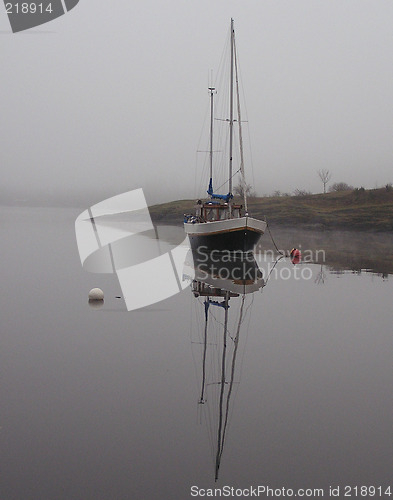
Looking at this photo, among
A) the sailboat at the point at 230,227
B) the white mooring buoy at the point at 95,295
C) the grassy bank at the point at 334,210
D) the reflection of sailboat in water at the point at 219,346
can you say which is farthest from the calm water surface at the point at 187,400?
the grassy bank at the point at 334,210

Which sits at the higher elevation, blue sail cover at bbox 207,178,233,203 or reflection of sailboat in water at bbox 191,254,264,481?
blue sail cover at bbox 207,178,233,203

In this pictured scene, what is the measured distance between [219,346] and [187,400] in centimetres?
401

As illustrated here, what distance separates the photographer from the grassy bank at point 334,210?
296 ft

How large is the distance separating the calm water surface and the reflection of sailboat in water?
5 centimetres

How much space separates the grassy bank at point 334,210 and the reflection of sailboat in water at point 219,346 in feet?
222

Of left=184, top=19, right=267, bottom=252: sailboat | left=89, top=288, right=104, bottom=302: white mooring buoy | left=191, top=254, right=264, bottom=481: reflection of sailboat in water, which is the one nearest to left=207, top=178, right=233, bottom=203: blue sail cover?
Result: left=184, top=19, right=267, bottom=252: sailboat

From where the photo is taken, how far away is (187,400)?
10.0 meters

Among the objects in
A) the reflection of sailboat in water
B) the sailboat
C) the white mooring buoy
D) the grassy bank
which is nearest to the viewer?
the reflection of sailboat in water

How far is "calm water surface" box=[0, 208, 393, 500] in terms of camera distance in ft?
23.9

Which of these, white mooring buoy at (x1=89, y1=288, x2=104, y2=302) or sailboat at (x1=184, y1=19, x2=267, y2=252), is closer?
white mooring buoy at (x1=89, y1=288, x2=104, y2=302)

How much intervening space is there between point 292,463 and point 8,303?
49.7 ft

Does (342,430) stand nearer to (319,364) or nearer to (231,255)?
(319,364)

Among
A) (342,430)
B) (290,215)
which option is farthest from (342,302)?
(290,215)

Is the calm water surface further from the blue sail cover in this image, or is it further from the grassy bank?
the grassy bank
